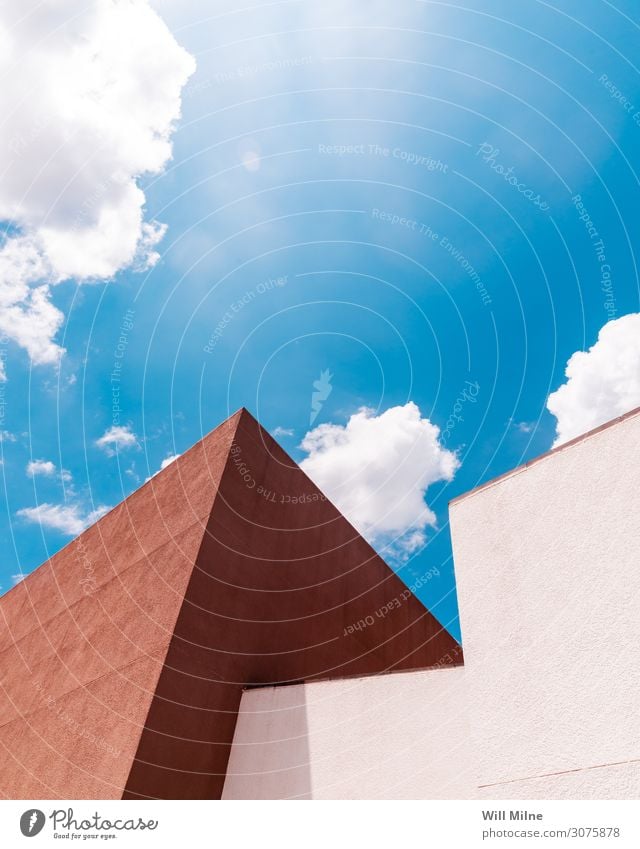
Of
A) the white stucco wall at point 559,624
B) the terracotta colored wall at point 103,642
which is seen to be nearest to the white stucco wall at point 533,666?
the white stucco wall at point 559,624

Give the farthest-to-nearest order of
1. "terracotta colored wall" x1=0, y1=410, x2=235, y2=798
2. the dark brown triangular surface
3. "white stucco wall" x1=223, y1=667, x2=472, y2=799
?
"terracotta colored wall" x1=0, y1=410, x2=235, y2=798 → the dark brown triangular surface → "white stucco wall" x1=223, y1=667, x2=472, y2=799

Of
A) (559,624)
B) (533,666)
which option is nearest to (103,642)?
(533,666)

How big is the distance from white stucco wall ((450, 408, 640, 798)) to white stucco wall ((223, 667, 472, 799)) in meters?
1.83

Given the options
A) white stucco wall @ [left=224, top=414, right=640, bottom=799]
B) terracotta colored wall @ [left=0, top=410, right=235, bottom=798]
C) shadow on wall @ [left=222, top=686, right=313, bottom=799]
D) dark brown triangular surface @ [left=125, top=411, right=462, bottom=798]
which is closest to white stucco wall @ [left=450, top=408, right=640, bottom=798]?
white stucco wall @ [left=224, top=414, right=640, bottom=799]

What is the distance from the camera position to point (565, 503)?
5895 millimetres

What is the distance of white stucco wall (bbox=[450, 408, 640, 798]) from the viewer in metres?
4.71

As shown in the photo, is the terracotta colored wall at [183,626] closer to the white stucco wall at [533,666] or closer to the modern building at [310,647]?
the modern building at [310,647]

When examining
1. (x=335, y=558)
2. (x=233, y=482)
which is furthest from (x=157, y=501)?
(x=335, y=558)

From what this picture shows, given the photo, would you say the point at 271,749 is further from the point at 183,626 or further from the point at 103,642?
the point at 103,642

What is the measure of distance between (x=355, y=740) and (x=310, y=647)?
3.62 m

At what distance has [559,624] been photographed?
17.5 ft

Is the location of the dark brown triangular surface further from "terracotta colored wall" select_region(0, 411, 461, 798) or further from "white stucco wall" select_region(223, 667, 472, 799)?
"white stucco wall" select_region(223, 667, 472, 799)
